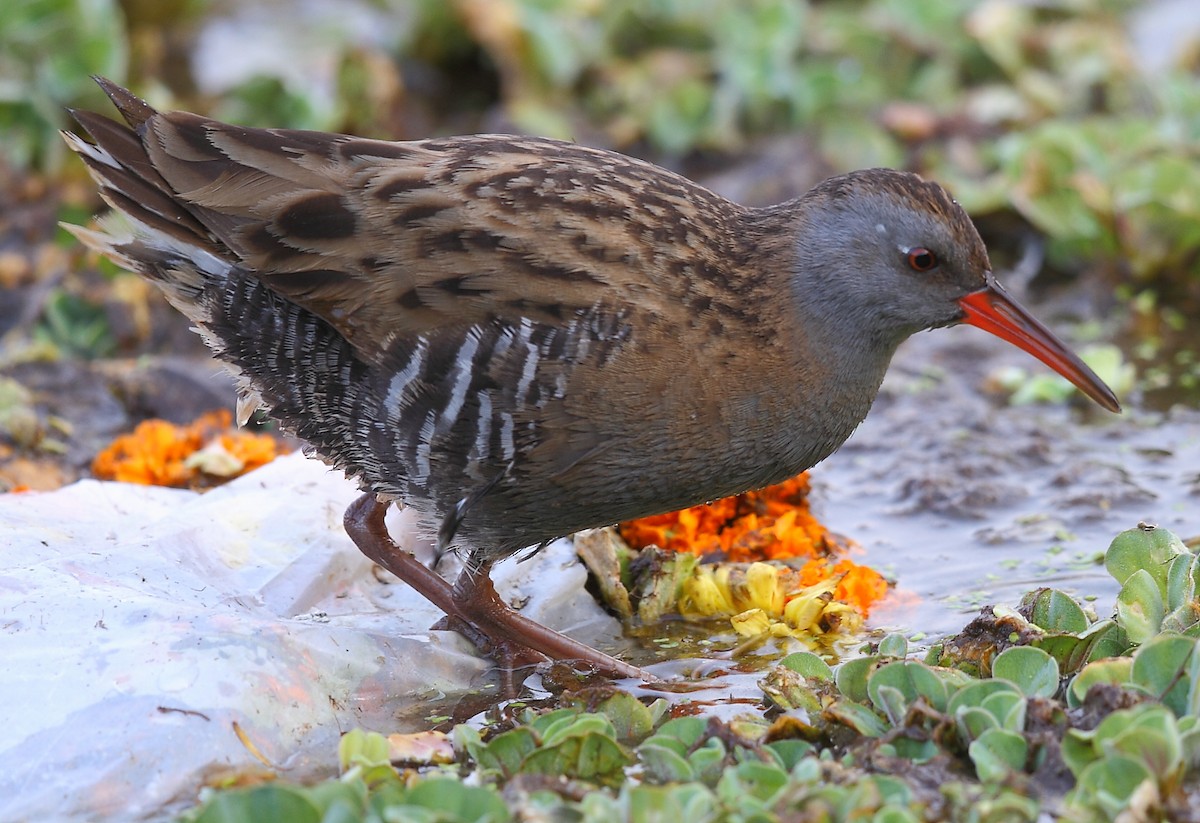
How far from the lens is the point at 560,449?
3457 millimetres

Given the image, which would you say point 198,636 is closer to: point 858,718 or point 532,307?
point 532,307

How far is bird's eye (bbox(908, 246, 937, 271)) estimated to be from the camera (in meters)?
3.69

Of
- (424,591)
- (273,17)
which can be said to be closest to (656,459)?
(424,591)

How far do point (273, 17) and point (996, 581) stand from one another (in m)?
5.93

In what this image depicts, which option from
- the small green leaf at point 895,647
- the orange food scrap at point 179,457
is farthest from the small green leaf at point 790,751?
the orange food scrap at point 179,457

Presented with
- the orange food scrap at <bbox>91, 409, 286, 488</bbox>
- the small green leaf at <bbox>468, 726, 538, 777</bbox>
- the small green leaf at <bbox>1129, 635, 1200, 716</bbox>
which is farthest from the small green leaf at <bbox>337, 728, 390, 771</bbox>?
the orange food scrap at <bbox>91, 409, 286, 488</bbox>

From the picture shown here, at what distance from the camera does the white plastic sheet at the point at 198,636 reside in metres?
3.14

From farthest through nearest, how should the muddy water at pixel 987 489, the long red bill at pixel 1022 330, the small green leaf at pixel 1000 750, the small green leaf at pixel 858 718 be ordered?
the muddy water at pixel 987 489, the long red bill at pixel 1022 330, the small green leaf at pixel 858 718, the small green leaf at pixel 1000 750

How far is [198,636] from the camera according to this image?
135 inches

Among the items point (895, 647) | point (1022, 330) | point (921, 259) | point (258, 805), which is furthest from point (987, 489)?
point (258, 805)

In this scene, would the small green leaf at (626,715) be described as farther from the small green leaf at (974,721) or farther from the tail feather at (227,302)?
the tail feather at (227,302)

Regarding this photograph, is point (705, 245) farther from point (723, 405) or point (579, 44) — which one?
point (579, 44)

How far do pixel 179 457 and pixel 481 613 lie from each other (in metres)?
1.48

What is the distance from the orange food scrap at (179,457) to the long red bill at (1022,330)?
230cm
